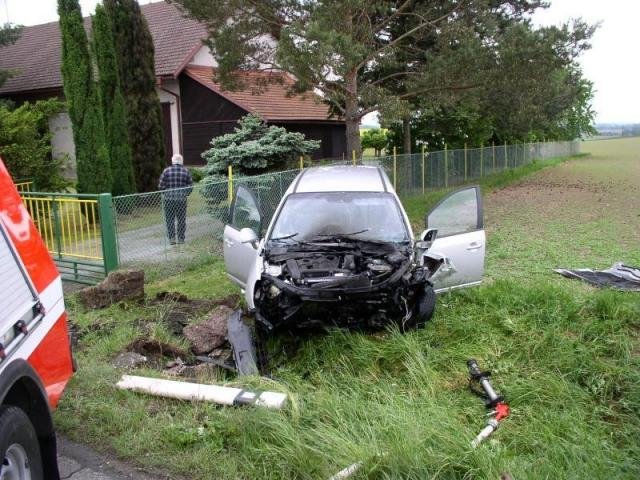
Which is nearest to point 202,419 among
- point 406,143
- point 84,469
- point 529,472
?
point 84,469

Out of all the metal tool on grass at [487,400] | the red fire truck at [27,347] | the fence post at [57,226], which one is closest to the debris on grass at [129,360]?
the red fire truck at [27,347]

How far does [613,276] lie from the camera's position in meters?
7.29

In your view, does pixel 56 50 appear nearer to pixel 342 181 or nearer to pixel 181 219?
pixel 181 219

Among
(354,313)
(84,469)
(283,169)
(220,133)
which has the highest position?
(220,133)

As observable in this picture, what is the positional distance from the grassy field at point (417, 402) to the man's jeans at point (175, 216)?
101 inches

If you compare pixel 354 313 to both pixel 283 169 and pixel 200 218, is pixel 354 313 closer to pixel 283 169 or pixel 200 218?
pixel 200 218

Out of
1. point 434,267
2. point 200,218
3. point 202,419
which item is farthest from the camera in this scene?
point 200,218

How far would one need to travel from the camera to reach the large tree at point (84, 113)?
42.4ft

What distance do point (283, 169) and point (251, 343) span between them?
697cm

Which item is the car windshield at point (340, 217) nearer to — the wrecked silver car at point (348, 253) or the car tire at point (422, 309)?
the wrecked silver car at point (348, 253)

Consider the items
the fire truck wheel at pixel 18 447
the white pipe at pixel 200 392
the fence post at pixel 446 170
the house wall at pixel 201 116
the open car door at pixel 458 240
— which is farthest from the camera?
the fence post at pixel 446 170

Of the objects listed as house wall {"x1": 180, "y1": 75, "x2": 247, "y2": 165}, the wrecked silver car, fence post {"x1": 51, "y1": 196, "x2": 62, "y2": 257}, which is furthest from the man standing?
house wall {"x1": 180, "y1": 75, "x2": 247, "y2": 165}

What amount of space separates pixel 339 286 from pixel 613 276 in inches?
176

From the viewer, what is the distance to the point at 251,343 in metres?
5.16
